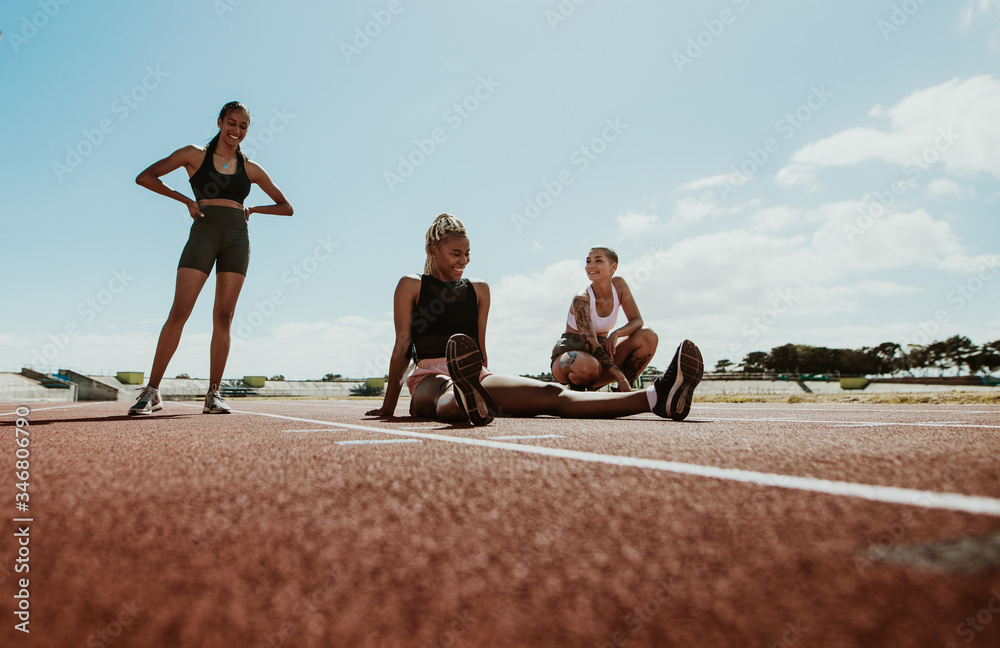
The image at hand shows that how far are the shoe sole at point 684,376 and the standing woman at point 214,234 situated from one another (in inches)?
134

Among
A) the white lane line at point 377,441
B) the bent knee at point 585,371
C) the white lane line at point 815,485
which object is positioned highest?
the bent knee at point 585,371

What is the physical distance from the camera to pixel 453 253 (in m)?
4.27

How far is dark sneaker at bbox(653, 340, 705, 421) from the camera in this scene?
3121mm

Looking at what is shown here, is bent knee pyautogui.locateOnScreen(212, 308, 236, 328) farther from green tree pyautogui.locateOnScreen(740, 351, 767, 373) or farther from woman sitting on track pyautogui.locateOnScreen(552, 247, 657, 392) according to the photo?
green tree pyautogui.locateOnScreen(740, 351, 767, 373)

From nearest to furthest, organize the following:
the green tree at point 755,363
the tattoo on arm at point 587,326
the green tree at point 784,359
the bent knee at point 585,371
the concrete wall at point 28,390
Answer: the bent knee at point 585,371 → the tattoo on arm at point 587,326 → the concrete wall at point 28,390 → the green tree at point 784,359 → the green tree at point 755,363

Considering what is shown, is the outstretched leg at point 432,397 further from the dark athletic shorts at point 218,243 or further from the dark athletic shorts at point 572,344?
the dark athletic shorts at point 572,344

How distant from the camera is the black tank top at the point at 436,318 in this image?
4195 mm

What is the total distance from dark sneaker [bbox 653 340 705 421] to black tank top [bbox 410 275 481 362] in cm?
157

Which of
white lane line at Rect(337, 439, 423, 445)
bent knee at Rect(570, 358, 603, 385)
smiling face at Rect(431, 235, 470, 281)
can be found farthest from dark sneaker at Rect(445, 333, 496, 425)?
bent knee at Rect(570, 358, 603, 385)

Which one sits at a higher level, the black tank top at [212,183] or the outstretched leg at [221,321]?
the black tank top at [212,183]

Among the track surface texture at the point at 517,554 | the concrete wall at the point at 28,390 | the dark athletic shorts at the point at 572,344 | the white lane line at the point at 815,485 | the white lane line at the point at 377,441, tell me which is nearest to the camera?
the track surface texture at the point at 517,554

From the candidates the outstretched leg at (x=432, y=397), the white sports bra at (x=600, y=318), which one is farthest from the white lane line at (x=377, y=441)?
the white sports bra at (x=600, y=318)

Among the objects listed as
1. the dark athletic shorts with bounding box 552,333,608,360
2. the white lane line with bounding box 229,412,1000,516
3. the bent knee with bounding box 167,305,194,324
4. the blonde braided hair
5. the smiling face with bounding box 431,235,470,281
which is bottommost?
the white lane line with bounding box 229,412,1000,516

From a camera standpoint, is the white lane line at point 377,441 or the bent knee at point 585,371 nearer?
the white lane line at point 377,441
